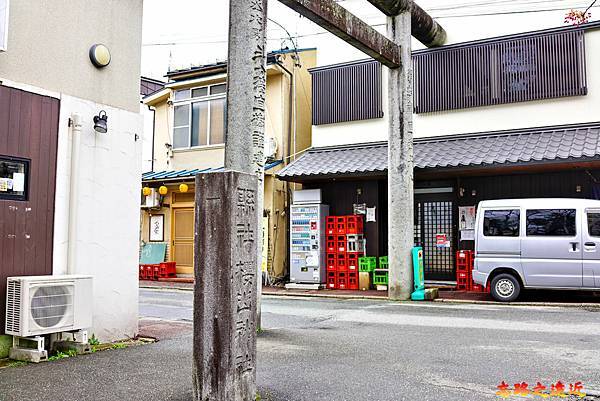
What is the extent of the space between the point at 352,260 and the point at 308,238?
1408 millimetres

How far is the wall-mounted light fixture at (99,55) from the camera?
24.5 ft

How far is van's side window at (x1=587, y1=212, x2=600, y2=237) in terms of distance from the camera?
11297 millimetres

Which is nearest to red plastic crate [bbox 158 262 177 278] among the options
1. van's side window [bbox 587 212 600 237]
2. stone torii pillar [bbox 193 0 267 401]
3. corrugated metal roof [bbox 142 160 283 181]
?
corrugated metal roof [bbox 142 160 283 181]

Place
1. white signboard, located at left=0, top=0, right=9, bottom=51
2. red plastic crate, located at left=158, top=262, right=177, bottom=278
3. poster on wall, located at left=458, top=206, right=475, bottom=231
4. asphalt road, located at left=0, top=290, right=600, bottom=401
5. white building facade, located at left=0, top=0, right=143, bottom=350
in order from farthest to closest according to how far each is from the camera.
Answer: red plastic crate, located at left=158, top=262, right=177, bottom=278 < poster on wall, located at left=458, top=206, right=475, bottom=231 < white building facade, located at left=0, top=0, right=143, bottom=350 < white signboard, located at left=0, top=0, right=9, bottom=51 < asphalt road, located at left=0, top=290, right=600, bottom=401

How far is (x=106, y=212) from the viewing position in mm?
7703

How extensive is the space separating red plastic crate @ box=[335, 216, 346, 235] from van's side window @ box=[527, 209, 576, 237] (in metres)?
5.31

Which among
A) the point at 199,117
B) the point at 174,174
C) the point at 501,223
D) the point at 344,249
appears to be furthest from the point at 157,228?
the point at 501,223

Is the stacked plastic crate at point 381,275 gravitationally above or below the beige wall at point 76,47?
below

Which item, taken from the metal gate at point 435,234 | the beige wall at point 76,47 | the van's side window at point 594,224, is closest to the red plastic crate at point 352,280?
the metal gate at point 435,234

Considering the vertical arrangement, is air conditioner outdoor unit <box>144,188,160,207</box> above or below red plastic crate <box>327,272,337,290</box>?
above

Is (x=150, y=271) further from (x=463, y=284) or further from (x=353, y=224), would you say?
(x=463, y=284)

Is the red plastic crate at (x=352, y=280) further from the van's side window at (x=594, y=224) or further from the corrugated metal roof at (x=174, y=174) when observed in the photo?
the van's side window at (x=594, y=224)

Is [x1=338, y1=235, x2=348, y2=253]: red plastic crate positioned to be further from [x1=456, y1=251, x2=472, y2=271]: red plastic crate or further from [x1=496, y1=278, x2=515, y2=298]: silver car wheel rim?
[x1=496, y1=278, x2=515, y2=298]: silver car wheel rim

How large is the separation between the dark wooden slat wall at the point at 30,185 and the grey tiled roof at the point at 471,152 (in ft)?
29.5
